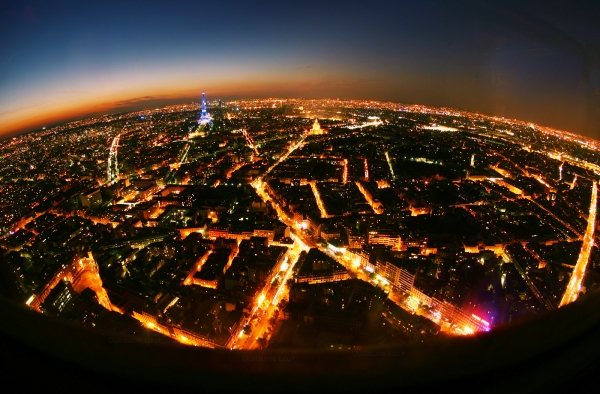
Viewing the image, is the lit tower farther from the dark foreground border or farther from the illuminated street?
the dark foreground border

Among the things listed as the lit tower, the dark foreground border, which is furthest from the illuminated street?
the lit tower

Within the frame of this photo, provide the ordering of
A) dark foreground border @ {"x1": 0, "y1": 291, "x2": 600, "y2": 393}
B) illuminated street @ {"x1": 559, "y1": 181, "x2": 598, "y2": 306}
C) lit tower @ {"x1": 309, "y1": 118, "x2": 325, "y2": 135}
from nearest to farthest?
dark foreground border @ {"x1": 0, "y1": 291, "x2": 600, "y2": 393}
illuminated street @ {"x1": 559, "y1": 181, "x2": 598, "y2": 306}
lit tower @ {"x1": 309, "y1": 118, "x2": 325, "y2": 135}

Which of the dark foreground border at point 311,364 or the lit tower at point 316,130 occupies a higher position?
the dark foreground border at point 311,364

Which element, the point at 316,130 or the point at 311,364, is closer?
the point at 311,364

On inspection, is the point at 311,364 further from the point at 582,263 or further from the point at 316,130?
the point at 316,130

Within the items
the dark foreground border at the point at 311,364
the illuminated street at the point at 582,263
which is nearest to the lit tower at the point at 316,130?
the illuminated street at the point at 582,263

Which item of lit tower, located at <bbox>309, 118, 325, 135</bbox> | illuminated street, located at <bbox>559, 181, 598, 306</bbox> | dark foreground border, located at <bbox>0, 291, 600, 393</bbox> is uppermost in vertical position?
dark foreground border, located at <bbox>0, 291, 600, 393</bbox>

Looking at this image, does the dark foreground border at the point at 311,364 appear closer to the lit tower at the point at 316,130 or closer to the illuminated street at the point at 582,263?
the illuminated street at the point at 582,263

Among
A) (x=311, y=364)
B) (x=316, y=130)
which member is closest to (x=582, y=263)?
(x=311, y=364)

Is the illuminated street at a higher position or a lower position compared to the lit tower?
lower

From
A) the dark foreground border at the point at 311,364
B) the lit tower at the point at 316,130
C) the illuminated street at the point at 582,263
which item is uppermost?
the dark foreground border at the point at 311,364

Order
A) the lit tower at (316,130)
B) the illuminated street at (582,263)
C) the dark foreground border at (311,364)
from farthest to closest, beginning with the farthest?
1. the lit tower at (316,130)
2. the illuminated street at (582,263)
3. the dark foreground border at (311,364)
